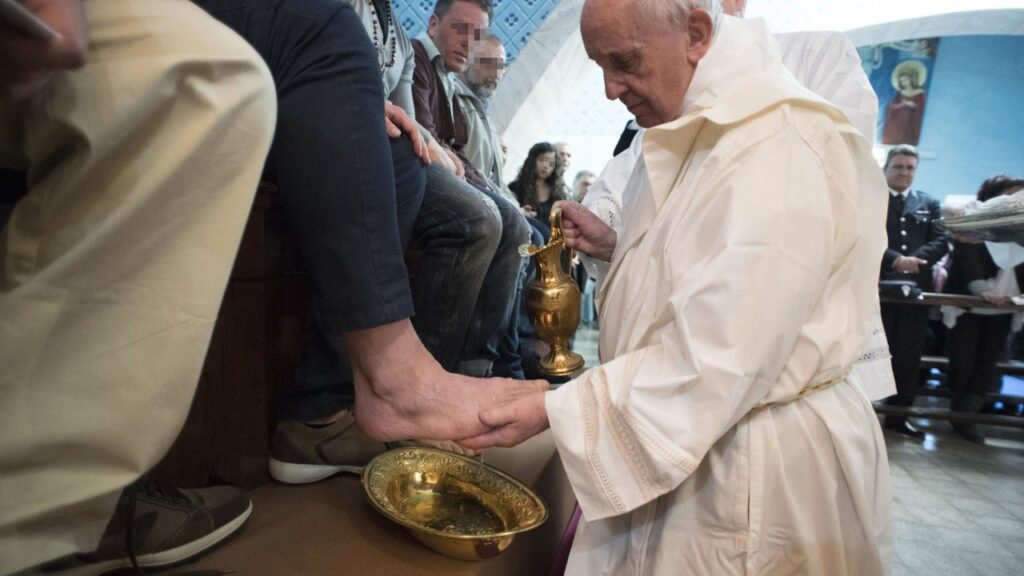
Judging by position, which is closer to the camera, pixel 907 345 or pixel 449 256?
pixel 449 256

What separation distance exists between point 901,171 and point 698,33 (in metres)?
4.10

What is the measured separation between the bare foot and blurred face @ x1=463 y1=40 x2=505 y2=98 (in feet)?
6.26

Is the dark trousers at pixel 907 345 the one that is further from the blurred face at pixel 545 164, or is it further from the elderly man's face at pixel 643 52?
the elderly man's face at pixel 643 52

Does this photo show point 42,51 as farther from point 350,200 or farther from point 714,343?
point 714,343

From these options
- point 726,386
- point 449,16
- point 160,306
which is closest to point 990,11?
point 449,16

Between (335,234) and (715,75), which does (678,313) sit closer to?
(715,75)

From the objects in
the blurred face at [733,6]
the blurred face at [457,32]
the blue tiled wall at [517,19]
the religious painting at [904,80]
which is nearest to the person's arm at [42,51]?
the blurred face at [733,6]

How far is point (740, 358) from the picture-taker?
858 millimetres

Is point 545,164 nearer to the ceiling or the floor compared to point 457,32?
nearer to the floor

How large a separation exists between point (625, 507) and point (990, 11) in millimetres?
9754

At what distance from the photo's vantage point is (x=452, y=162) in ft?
5.83

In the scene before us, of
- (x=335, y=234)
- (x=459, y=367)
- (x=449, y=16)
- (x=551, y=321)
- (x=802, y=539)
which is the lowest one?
(x=459, y=367)

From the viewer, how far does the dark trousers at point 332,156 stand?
995 mm

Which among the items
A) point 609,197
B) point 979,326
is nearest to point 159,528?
point 609,197
